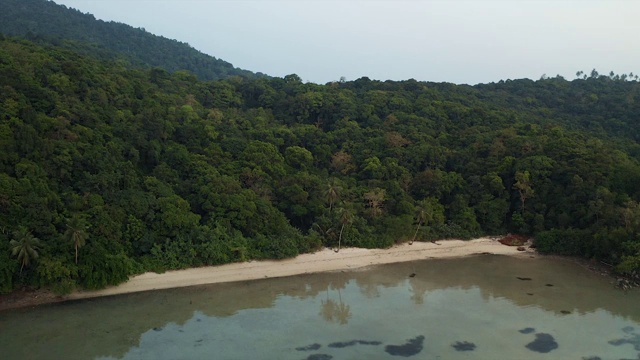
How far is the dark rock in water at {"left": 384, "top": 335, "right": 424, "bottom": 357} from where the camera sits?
75.2ft

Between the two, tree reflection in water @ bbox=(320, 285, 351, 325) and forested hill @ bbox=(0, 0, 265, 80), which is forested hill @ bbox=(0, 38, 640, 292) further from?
forested hill @ bbox=(0, 0, 265, 80)

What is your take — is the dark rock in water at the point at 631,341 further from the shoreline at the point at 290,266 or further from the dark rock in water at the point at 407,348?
the shoreline at the point at 290,266

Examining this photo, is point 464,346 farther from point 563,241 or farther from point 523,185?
point 523,185

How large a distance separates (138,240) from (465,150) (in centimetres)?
3015

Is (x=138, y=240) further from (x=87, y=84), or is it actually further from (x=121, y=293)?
(x=87, y=84)

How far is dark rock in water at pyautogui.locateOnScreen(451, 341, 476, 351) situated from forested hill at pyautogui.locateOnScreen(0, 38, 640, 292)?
14070 millimetres

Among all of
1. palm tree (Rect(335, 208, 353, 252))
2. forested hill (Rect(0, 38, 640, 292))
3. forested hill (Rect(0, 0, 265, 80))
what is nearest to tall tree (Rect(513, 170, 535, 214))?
forested hill (Rect(0, 38, 640, 292))

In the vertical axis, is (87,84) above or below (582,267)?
above

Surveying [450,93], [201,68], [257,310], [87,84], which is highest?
[201,68]

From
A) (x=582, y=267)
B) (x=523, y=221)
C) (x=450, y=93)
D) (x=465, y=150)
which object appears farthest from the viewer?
(x=450, y=93)

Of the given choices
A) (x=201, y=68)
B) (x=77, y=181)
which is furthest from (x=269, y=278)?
(x=201, y=68)

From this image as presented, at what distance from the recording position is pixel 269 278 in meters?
32.7

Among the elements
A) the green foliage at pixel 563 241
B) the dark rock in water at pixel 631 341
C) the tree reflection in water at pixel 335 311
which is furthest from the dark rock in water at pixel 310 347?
the green foliage at pixel 563 241

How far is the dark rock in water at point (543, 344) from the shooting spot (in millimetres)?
23344
